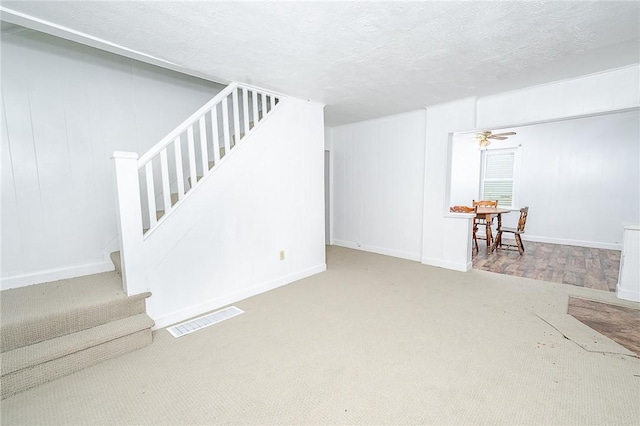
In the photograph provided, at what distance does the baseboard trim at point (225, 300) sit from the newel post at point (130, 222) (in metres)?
0.36

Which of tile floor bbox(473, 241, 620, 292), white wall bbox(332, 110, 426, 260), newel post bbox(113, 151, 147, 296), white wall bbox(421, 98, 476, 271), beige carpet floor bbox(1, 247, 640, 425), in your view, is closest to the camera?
beige carpet floor bbox(1, 247, 640, 425)

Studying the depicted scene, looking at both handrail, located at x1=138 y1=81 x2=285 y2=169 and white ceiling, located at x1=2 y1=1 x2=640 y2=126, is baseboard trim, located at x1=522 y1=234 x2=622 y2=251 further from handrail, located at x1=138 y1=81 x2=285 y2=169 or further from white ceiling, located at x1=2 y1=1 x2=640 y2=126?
handrail, located at x1=138 y1=81 x2=285 y2=169

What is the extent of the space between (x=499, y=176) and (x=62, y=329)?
297 inches

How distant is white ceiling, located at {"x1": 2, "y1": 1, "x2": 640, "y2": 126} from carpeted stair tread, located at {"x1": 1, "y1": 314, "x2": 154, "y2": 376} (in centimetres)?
212

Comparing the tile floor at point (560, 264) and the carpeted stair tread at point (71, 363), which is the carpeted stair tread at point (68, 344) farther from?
the tile floor at point (560, 264)

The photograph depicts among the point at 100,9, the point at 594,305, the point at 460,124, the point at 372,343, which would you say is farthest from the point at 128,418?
the point at 460,124

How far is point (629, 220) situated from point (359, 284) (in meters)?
5.41

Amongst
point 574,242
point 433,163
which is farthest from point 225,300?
point 574,242

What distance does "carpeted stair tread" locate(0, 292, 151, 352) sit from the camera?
1.76m

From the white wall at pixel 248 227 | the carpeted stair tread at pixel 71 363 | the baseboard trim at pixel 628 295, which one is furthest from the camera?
the baseboard trim at pixel 628 295

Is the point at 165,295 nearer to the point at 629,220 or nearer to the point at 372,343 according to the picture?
the point at 372,343

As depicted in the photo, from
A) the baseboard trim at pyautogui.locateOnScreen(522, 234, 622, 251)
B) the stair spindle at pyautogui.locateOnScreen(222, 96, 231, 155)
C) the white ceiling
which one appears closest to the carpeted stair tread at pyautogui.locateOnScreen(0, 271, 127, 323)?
the stair spindle at pyautogui.locateOnScreen(222, 96, 231, 155)

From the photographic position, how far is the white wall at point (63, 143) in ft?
7.72

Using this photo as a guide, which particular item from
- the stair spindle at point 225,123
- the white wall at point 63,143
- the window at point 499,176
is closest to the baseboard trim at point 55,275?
the white wall at point 63,143
